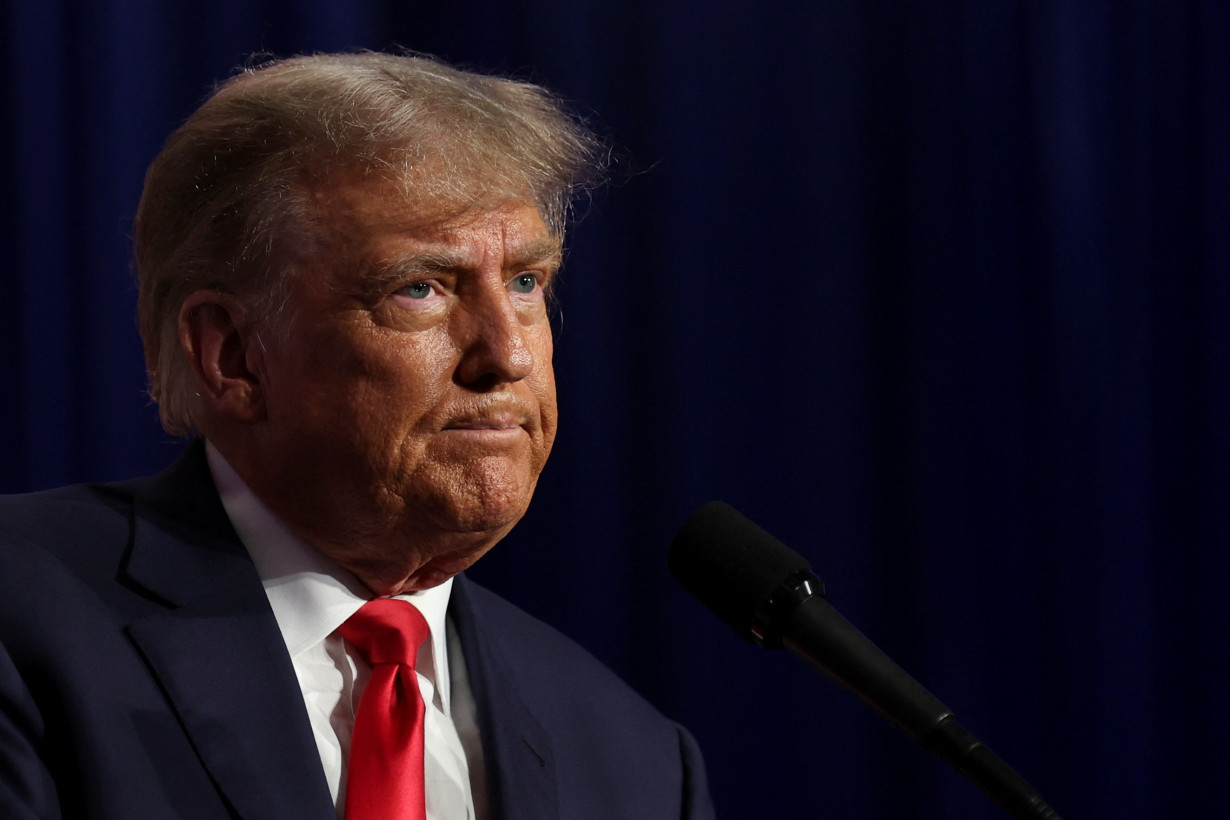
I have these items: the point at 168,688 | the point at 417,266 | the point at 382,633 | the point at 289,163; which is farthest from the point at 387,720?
the point at 289,163

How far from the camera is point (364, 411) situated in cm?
115

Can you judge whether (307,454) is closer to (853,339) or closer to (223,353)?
(223,353)

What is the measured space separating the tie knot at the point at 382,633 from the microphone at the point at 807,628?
0.31 m

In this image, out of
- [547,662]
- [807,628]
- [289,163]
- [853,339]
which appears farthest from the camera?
[853,339]

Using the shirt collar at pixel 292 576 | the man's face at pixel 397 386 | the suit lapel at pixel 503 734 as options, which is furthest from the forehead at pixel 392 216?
the suit lapel at pixel 503 734

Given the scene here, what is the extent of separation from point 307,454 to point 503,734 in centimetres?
36

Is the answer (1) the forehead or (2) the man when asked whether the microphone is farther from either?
(1) the forehead

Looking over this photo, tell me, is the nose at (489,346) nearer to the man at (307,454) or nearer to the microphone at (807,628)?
the man at (307,454)

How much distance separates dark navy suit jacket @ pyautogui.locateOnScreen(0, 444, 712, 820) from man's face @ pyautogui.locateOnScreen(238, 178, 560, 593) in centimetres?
11

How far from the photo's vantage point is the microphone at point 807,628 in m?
0.85

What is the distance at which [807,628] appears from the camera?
3.07 feet

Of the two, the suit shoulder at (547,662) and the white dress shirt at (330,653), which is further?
the suit shoulder at (547,662)

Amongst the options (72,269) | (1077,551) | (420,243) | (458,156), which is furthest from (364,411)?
(1077,551)

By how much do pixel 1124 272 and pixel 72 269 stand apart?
1563 mm
